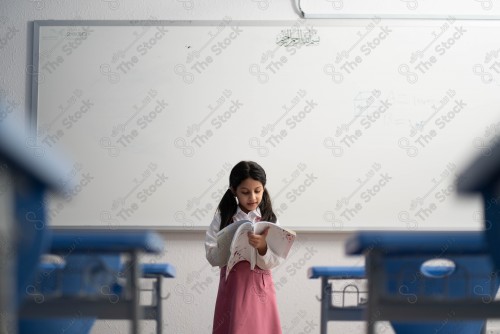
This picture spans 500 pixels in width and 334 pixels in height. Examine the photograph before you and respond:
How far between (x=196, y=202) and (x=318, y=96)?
1031mm

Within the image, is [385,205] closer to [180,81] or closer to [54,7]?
[180,81]

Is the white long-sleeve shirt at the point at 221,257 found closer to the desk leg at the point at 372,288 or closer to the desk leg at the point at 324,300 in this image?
the desk leg at the point at 324,300

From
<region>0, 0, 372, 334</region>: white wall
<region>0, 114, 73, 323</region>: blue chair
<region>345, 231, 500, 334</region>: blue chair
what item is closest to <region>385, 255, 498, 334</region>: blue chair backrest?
<region>345, 231, 500, 334</region>: blue chair

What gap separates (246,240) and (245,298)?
0.90 feet

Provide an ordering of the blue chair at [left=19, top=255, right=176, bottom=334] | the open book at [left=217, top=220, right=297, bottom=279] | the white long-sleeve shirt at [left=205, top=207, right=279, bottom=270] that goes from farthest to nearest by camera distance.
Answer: the white long-sleeve shirt at [left=205, top=207, right=279, bottom=270] < the open book at [left=217, top=220, right=297, bottom=279] < the blue chair at [left=19, top=255, right=176, bottom=334]

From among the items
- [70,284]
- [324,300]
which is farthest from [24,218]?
A: [324,300]

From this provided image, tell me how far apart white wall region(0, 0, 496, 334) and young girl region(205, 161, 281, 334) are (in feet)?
4.34

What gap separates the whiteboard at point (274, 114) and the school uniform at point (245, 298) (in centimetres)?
137

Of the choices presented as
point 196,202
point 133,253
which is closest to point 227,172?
point 196,202

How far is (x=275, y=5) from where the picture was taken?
4.36 metres

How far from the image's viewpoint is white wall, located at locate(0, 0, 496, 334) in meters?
4.21

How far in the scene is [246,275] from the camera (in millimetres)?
2812

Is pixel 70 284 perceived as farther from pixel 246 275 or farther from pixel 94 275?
pixel 246 275

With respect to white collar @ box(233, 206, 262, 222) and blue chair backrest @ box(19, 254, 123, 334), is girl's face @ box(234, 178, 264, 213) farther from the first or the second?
blue chair backrest @ box(19, 254, 123, 334)
